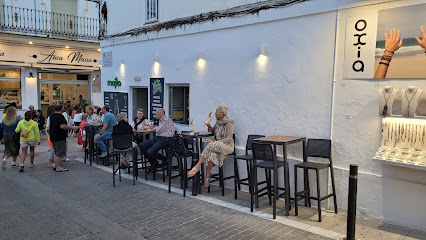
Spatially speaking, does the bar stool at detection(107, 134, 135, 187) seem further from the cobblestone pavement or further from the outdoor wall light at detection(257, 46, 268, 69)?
the outdoor wall light at detection(257, 46, 268, 69)

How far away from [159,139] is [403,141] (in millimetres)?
5074

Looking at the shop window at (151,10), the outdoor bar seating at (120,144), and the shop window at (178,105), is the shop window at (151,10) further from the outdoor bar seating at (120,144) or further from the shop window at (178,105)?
the outdoor bar seating at (120,144)

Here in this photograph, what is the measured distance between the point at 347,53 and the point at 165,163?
16.0ft

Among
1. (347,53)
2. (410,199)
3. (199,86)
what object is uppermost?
(347,53)

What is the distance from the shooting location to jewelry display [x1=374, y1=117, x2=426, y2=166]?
4914 mm

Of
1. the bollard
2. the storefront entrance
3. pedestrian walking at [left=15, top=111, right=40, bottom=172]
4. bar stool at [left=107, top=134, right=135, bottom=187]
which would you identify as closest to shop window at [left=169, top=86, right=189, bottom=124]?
bar stool at [left=107, top=134, right=135, bottom=187]

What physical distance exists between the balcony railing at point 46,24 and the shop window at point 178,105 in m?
10.1

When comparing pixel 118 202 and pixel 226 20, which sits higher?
A: pixel 226 20

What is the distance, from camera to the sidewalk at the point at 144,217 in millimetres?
4961

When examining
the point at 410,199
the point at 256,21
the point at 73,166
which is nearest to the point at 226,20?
the point at 256,21

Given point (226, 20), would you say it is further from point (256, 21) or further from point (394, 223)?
point (394, 223)

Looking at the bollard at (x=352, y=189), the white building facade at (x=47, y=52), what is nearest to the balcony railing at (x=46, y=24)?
the white building facade at (x=47, y=52)

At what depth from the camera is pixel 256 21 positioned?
6852 mm

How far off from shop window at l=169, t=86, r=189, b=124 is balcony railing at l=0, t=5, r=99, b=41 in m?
10.1
